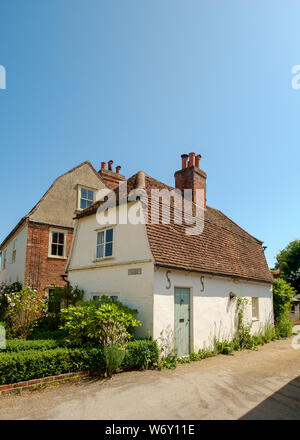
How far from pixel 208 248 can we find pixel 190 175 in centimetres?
434

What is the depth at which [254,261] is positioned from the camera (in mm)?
17078

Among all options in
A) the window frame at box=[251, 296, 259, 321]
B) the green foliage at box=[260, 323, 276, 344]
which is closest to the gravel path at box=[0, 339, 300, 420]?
the green foliage at box=[260, 323, 276, 344]

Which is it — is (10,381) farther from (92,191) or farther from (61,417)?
(92,191)

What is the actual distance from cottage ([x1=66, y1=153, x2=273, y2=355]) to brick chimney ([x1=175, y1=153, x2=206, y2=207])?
54 millimetres

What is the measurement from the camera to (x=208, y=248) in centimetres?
1338

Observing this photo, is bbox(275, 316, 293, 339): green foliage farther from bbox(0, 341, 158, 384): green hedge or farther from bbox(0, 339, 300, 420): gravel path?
bbox(0, 341, 158, 384): green hedge

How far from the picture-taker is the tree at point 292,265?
34.7 metres

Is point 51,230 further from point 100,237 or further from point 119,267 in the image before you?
point 119,267

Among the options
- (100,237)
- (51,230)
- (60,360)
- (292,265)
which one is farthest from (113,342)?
(292,265)

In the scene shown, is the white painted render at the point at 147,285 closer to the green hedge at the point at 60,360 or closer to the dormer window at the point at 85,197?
the green hedge at the point at 60,360

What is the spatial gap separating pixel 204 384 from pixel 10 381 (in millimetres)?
4803

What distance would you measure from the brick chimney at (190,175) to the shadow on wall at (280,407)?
33.0 feet

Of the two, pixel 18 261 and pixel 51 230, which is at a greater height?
pixel 51 230
